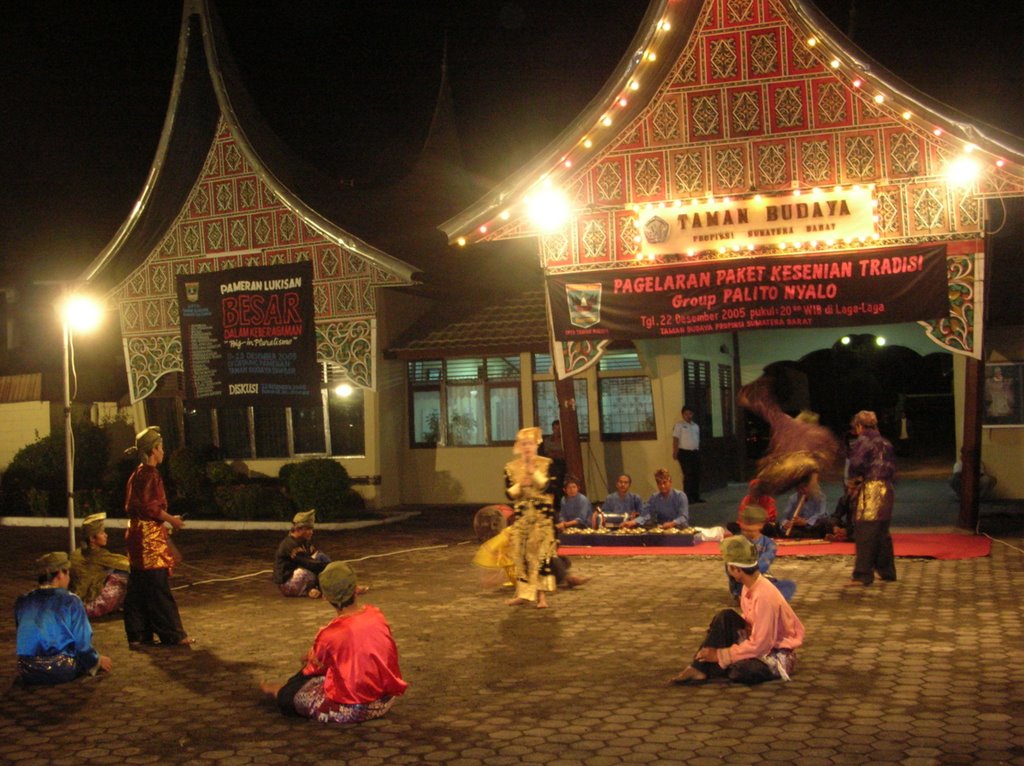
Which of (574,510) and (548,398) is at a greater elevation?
(548,398)

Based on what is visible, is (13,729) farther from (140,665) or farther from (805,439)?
(805,439)

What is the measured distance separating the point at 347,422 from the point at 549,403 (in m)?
3.67

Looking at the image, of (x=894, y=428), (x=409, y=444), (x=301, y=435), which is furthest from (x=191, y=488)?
(x=894, y=428)

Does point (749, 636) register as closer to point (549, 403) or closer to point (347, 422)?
point (549, 403)

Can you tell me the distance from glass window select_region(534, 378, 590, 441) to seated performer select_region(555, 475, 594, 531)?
5.12 m

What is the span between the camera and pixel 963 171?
1461 centimetres

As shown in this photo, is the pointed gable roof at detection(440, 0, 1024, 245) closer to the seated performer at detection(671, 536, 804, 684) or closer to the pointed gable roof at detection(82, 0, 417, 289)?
the pointed gable roof at detection(82, 0, 417, 289)

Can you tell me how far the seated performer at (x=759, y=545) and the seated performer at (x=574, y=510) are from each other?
560 cm

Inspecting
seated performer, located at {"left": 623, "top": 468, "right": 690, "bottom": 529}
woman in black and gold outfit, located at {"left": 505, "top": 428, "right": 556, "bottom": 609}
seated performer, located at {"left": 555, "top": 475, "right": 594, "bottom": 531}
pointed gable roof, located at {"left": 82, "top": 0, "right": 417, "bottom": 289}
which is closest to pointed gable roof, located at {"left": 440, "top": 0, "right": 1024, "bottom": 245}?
seated performer, located at {"left": 555, "top": 475, "right": 594, "bottom": 531}

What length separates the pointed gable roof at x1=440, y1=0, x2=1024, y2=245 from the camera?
14.4 metres

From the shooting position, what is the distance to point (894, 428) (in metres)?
28.5

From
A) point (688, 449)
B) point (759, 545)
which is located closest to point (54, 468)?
point (688, 449)

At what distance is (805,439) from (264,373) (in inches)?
398

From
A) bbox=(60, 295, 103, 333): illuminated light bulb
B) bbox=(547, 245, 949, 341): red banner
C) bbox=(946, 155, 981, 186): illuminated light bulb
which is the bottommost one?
bbox=(547, 245, 949, 341): red banner
